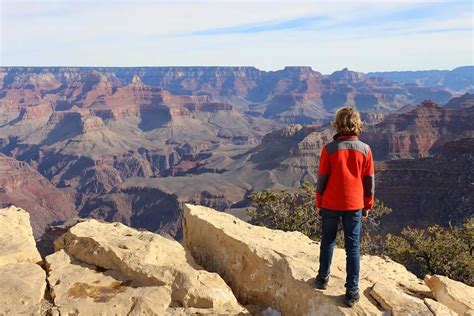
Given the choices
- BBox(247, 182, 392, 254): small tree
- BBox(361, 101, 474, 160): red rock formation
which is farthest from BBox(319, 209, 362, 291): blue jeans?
BBox(361, 101, 474, 160): red rock formation

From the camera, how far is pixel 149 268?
9.61 m

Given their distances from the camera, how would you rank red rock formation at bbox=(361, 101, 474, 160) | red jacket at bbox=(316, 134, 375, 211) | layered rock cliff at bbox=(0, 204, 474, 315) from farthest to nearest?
red rock formation at bbox=(361, 101, 474, 160) → layered rock cliff at bbox=(0, 204, 474, 315) → red jacket at bbox=(316, 134, 375, 211)

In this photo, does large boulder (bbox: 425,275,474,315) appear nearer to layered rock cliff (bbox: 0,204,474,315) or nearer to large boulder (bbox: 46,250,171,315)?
A: layered rock cliff (bbox: 0,204,474,315)

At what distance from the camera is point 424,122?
15162 cm

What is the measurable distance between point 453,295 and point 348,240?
2667mm

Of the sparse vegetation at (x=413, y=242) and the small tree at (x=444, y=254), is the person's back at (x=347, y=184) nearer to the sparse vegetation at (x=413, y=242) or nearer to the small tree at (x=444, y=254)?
the sparse vegetation at (x=413, y=242)

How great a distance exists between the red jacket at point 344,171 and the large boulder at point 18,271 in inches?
236

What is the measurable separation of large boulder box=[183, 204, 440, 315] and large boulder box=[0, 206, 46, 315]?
3904 mm

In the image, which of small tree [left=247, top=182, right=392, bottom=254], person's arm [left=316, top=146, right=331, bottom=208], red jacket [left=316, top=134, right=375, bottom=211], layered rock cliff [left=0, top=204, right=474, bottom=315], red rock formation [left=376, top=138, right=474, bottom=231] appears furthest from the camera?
red rock formation [left=376, top=138, right=474, bottom=231]

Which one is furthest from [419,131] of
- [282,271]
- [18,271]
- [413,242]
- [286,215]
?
[18,271]

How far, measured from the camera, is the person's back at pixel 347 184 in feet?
26.3

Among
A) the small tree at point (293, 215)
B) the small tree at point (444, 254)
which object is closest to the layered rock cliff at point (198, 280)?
the small tree at point (444, 254)

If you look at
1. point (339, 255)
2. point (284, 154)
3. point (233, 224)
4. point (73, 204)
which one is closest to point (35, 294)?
point (233, 224)

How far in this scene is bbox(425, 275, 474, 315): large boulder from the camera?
28.5 feet
